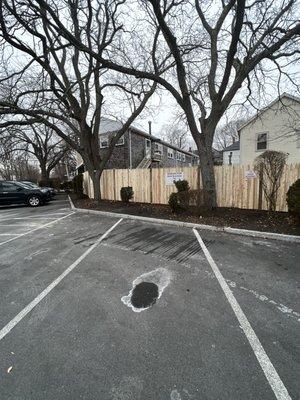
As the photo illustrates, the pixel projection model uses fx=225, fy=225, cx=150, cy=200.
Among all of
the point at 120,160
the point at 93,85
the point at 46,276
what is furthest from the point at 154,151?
the point at 46,276

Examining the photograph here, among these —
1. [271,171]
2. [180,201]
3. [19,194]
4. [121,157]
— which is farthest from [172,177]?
[121,157]

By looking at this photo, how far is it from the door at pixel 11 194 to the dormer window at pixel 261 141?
17924 mm

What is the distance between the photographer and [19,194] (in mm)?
14688

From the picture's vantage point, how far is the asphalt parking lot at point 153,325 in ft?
6.58

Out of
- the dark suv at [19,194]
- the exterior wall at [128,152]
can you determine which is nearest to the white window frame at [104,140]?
the exterior wall at [128,152]

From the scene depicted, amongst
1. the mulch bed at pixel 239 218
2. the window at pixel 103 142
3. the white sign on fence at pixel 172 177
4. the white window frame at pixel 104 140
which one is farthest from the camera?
the window at pixel 103 142

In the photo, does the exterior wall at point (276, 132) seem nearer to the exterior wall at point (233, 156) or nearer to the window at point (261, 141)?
the window at point (261, 141)

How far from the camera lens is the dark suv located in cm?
1463

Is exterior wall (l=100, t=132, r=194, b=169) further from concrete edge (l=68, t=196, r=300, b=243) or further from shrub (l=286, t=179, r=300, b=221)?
shrub (l=286, t=179, r=300, b=221)

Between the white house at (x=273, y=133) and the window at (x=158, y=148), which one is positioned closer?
the white house at (x=273, y=133)

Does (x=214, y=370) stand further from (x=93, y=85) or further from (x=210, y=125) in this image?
(x=93, y=85)

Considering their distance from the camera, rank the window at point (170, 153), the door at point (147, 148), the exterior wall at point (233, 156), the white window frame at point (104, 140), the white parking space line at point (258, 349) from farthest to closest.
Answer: the window at point (170, 153) < the exterior wall at point (233, 156) < the door at point (147, 148) < the white window frame at point (104, 140) < the white parking space line at point (258, 349)

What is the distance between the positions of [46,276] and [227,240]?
14.7 ft

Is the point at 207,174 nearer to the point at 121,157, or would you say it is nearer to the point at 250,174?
the point at 250,174
